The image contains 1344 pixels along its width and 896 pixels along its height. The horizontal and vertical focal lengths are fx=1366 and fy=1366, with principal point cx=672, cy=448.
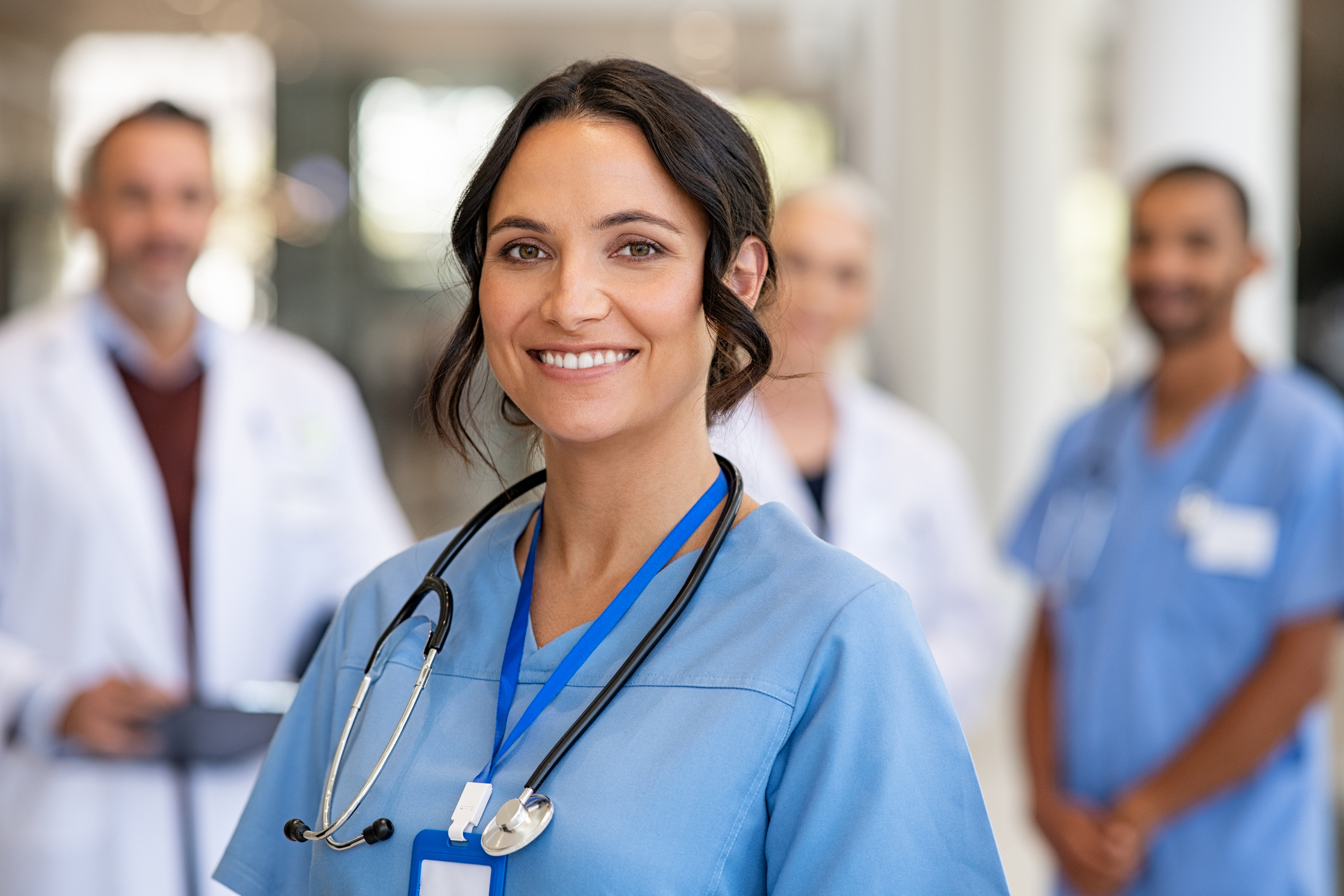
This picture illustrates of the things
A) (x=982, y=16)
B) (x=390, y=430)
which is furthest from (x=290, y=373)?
(x=390, y=430)

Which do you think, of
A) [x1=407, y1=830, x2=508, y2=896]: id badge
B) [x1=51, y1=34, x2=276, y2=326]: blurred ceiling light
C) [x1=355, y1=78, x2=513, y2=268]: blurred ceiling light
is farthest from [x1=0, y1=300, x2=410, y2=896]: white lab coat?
[x1=355, y1=78, x2=513, y2=268]: blurred ceiling light

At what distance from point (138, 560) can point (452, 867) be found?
4.36 ft

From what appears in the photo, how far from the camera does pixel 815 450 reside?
8.10ft

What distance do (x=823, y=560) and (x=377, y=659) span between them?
15.4 inches

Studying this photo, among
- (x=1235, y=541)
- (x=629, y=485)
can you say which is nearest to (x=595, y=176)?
(x=629, y=485)

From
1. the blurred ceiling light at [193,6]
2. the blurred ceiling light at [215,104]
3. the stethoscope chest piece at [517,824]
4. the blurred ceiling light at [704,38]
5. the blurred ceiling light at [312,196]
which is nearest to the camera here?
the stethoscope chest piece at [517,824]

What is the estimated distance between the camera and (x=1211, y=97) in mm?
3629

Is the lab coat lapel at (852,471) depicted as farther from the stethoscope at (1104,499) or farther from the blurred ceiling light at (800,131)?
the blurred ceiling light at (800,131)

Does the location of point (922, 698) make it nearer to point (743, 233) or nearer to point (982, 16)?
point (743, 233)

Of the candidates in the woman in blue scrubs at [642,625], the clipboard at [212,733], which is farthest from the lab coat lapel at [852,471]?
the woman in blue scrubs at [642,625]

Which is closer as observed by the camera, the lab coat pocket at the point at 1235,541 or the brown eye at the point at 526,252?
the brown eye at the point at 526,252

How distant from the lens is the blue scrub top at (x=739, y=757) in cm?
96

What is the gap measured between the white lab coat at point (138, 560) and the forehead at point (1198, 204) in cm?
148

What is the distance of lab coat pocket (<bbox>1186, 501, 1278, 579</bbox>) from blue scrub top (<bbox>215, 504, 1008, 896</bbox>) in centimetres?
142
